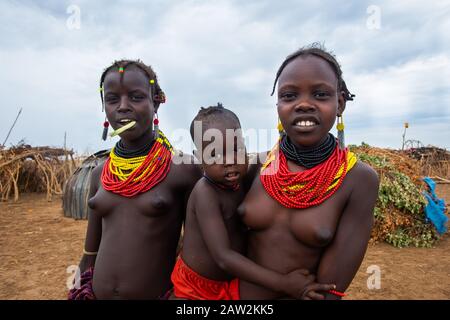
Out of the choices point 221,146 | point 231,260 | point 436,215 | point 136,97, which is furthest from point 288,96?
point 436,215

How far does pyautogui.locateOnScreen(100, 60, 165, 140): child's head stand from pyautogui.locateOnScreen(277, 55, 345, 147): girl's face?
97 centimetres

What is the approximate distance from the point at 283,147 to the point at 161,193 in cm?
83

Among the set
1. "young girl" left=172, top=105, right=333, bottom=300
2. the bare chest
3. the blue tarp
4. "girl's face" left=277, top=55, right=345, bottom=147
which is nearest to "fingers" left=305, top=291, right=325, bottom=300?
the bare chest

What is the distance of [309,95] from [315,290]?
3.01 feet

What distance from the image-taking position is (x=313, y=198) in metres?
1.71

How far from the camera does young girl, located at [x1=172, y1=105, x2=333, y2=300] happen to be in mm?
1760

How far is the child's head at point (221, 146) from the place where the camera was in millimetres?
1782

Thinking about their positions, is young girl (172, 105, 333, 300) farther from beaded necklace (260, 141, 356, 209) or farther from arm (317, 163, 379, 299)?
arm (317, 163, 379, 299)

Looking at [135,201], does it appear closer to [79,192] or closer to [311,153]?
[311,153]

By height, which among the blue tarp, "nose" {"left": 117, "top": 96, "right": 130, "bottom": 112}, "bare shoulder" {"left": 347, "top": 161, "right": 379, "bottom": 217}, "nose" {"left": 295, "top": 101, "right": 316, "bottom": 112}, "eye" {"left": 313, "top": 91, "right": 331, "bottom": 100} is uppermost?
"nose" {"left": 117, "top": 96, "right": 130, "bottom": 112}

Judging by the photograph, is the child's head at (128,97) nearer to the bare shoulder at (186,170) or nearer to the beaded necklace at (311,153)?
the bare shoulder at (186,170)

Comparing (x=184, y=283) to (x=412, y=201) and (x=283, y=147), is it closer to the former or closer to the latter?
(x=283, y=147)

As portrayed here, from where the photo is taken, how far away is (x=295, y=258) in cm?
170
